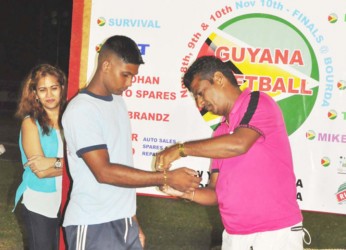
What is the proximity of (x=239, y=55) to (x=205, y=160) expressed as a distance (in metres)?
0.78

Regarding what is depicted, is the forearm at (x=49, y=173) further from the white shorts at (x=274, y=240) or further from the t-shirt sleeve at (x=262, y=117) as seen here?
the t-shirt sleeve at (x=262, y=117)

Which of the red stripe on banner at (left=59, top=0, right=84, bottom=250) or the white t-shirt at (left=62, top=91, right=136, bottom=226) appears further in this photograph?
the red stripe on banner at (left=59, top=0, right=84, bottom=250)

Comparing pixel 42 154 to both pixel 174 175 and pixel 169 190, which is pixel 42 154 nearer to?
pixel 169 190

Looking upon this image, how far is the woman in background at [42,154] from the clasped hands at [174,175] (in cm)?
112

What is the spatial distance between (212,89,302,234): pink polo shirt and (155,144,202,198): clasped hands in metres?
0.21

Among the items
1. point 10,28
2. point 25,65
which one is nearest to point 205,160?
point 25,65

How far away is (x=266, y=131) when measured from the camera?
319 cm

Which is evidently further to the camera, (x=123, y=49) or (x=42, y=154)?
(x=42, y=154)

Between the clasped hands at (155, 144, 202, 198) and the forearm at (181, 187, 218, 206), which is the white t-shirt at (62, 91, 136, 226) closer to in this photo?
the clasped hands at (155, 144, 202, 198)

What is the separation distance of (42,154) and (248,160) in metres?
1.66

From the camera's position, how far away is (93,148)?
308 centimetres

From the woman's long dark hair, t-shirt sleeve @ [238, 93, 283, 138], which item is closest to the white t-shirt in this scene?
t-shirt sleeve @ [238, 93, 283, 138]

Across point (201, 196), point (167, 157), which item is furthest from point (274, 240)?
point (167, 157)

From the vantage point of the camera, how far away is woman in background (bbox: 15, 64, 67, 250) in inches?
166
